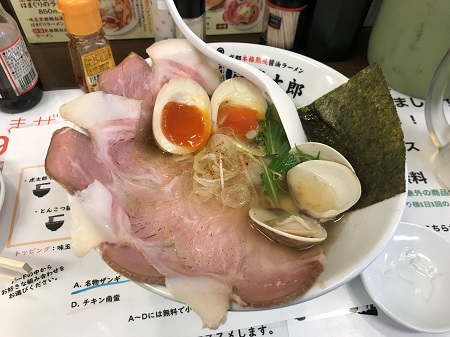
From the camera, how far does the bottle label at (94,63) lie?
107 cm

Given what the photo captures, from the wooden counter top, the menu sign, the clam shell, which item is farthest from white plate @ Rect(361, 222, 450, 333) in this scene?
the wooden counter top

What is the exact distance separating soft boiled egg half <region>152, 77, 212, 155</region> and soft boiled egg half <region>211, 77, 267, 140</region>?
30 mm

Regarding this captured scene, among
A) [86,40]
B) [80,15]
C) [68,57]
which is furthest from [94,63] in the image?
[68,57]

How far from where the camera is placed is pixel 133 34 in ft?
4.34

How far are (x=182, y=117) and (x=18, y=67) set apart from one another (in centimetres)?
48

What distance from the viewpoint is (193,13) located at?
1.09m

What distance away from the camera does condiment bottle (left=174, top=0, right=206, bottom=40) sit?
3.49 ft

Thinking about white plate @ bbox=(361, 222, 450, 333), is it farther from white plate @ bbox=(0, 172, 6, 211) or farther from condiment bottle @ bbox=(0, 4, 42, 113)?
condiment bottle @ bbox=(0, 4, 42, 113)

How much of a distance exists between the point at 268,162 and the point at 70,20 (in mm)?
623

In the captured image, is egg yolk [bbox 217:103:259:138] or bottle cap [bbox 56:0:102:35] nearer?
bottle cap [bbox 56:0:102:35]

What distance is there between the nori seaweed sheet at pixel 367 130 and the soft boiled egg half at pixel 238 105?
0.15m

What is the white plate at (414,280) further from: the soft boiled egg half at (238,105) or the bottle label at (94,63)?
the bottle label at (94,63)

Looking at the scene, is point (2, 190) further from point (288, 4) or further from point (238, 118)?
point (288, 4)

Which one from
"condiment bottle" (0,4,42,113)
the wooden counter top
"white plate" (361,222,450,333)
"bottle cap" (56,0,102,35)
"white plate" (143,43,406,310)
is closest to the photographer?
→ "white plate" (143,43,406,310)
